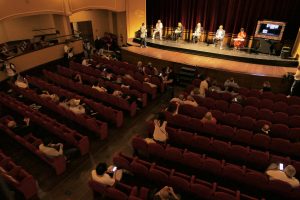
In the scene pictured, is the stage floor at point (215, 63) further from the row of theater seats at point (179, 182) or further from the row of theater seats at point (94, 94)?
the row of theater seats at point (179, 182)

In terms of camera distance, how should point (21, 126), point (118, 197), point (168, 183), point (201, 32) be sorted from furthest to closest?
point (201, 32) → point (21, 126) → point (168, 183) → point (118, 197)

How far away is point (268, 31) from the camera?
1038cm

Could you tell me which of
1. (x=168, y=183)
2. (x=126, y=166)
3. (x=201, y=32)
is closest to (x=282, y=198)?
(x=168, y=183)

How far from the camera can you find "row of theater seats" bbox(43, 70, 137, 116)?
704 centimetres

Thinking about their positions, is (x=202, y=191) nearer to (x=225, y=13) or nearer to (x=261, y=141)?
(x=261, y=141)

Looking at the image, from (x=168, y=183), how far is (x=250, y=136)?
7.39 ft

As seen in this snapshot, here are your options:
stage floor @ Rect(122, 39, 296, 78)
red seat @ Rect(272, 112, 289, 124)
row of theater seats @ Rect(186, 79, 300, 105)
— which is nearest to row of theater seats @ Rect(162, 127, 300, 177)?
red seat @ Rect(272, 112, 289, 124)

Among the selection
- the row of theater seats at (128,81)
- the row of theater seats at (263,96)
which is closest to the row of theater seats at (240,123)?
the row of theater seats at (263,96)

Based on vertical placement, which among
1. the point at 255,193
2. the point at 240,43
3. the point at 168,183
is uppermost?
the point at 240,43

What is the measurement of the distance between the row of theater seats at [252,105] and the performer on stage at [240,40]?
496 centimetres

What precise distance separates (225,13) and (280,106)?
6778 millimetres

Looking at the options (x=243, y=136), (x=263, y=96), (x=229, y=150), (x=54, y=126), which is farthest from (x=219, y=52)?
(x=54, y=126)

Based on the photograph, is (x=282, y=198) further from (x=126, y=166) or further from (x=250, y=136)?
(x=126, y=166)

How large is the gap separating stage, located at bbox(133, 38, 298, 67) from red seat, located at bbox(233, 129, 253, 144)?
18.0 feet
